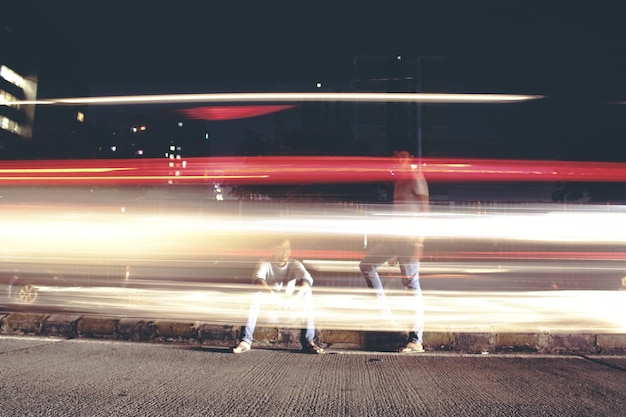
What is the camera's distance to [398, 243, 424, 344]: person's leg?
598cm

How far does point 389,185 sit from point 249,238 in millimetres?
2216

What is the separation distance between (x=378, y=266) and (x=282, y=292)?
1175mm

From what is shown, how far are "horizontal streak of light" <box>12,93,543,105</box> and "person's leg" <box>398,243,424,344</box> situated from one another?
112 inches

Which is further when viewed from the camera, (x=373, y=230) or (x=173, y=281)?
(x=173, y=281)

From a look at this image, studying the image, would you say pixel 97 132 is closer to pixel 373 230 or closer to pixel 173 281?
pixel 173 281

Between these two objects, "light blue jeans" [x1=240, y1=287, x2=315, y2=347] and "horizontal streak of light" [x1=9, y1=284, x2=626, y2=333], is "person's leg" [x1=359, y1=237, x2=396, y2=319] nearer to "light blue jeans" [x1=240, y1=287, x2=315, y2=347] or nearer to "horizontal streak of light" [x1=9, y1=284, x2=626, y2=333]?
"horizontal streak of light" [x1=9, y1=284, x2=626, y2=333]

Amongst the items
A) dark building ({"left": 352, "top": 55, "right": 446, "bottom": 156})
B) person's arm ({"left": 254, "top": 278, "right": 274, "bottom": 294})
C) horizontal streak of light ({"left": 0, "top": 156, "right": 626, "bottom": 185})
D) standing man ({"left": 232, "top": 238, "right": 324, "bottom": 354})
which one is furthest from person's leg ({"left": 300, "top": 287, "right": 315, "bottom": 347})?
dark building ({"left": 352, "top": 55, "right": 446, "bottom": 156})

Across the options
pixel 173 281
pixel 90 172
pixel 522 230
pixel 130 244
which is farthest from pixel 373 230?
pixel 90 172

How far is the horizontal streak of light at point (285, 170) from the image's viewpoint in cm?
787

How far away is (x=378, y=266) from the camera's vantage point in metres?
6.35

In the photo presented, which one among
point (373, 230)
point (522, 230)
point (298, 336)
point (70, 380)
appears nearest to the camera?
point (70, 380)

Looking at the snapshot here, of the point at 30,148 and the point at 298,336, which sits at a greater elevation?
the point at 30,148

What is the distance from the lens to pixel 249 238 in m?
8.01

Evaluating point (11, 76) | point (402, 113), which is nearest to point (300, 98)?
point (402, 113)
